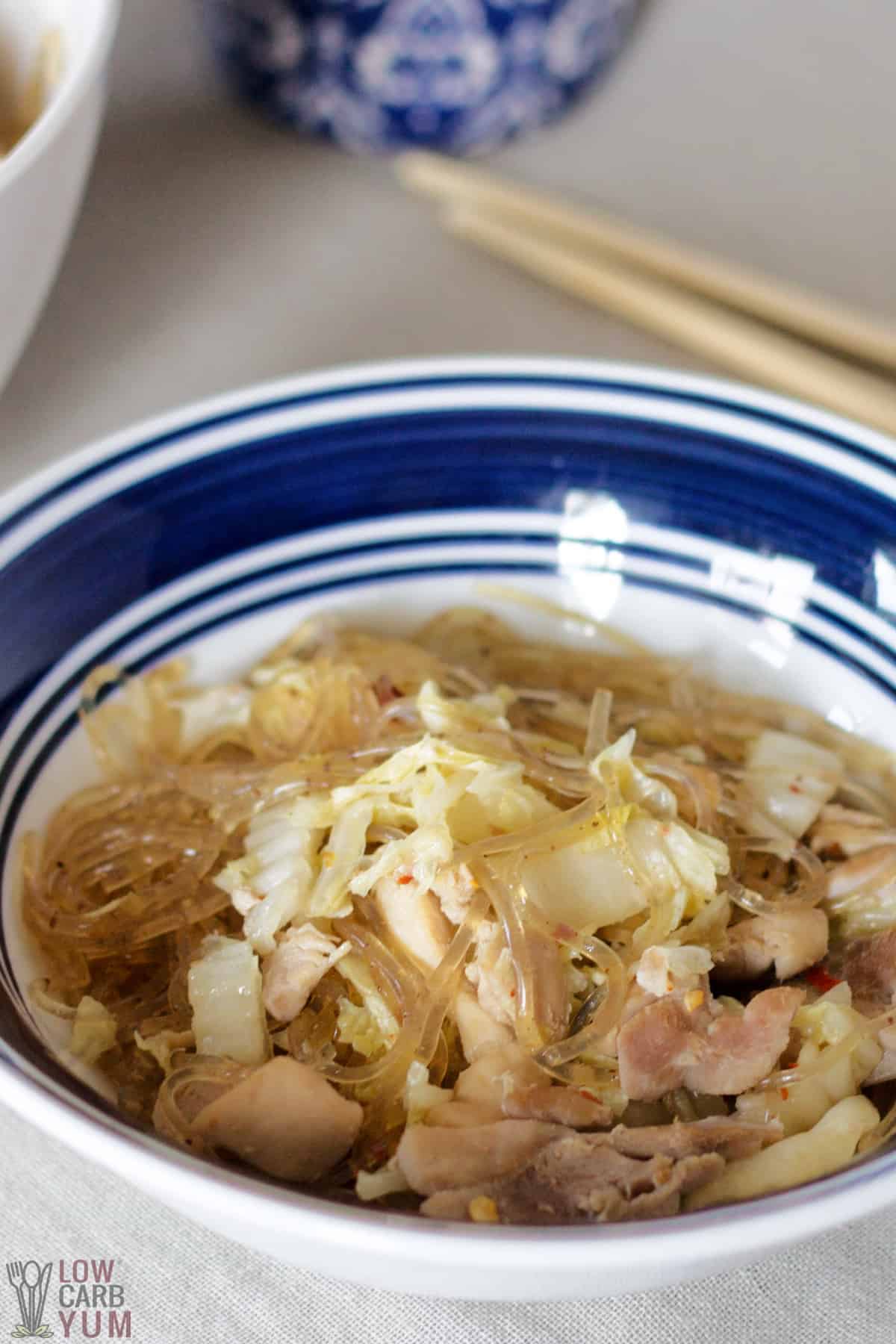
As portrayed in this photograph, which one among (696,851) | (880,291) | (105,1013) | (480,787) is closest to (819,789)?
(696,851)

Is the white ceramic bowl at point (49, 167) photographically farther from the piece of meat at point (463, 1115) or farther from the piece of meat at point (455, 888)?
the piece of meat at point (463, 1115)

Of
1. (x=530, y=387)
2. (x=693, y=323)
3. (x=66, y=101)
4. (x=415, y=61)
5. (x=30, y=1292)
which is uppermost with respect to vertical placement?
(x=415, y=61)

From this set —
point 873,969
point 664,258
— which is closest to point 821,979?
point 873,969

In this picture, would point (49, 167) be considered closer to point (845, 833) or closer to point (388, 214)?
point (388, 214)

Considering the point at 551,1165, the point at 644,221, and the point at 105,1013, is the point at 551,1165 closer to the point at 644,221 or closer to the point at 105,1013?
the point at 105,1013

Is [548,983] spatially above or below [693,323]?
below

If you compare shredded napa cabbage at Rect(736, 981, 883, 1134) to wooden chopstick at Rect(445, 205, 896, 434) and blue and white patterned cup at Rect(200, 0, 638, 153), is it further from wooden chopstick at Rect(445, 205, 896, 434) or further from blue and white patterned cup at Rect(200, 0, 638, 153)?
blue and white patterned cup at Rect(200, 0, 638, 153)
